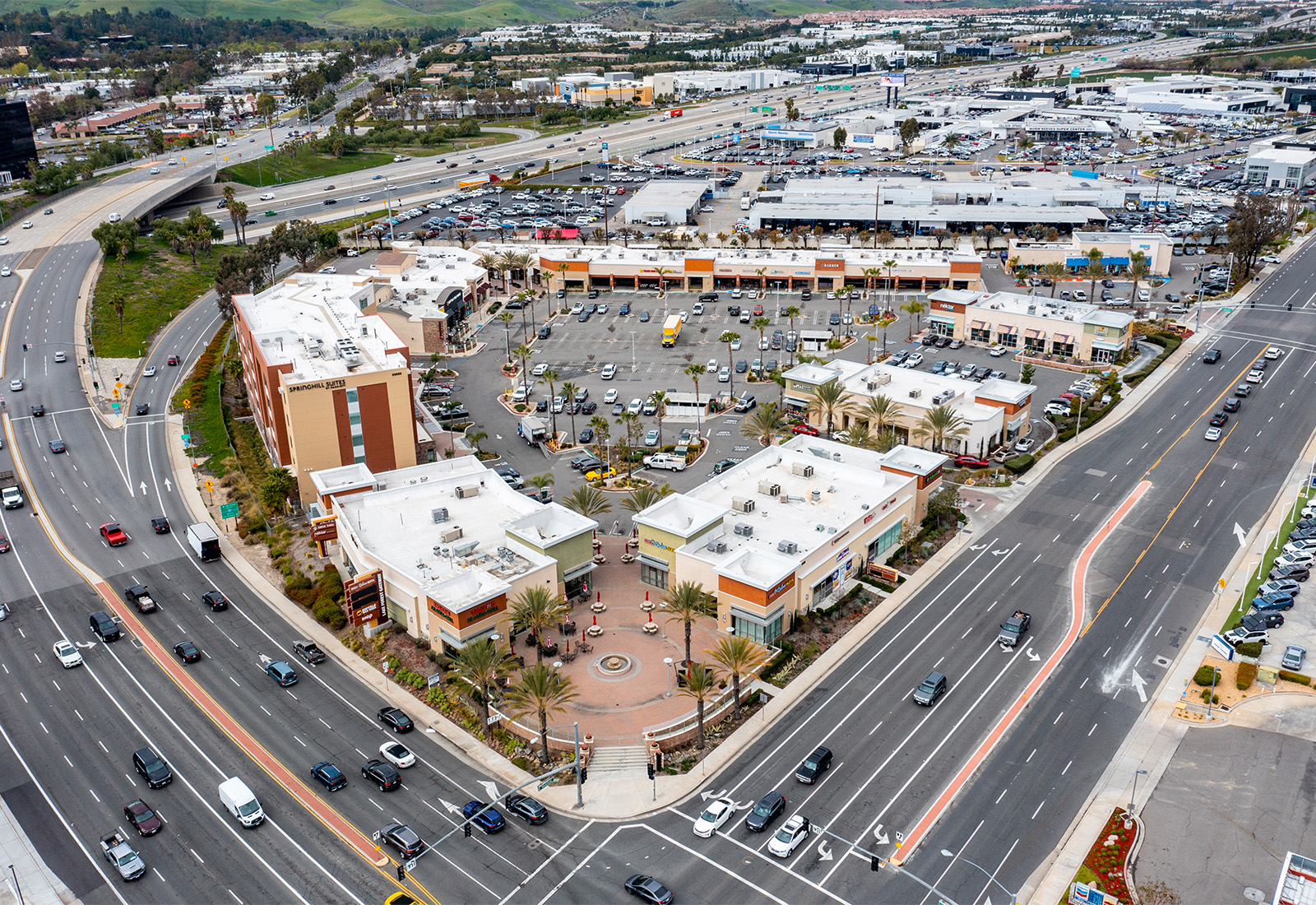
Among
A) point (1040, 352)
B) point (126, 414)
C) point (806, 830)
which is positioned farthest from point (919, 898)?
point (126, 414)

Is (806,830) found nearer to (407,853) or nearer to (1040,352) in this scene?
(407,853)

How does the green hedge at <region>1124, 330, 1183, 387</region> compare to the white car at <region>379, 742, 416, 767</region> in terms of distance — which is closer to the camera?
the white car at <region>379, 742, 416, 767</region>

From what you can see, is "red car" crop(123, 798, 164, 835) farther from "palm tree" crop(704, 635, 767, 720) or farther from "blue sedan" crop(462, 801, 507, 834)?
"palm tree" crop(704, 635, 767, 720)

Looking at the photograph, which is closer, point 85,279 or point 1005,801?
point 1005,801

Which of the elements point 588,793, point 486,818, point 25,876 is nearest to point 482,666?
point 486,818

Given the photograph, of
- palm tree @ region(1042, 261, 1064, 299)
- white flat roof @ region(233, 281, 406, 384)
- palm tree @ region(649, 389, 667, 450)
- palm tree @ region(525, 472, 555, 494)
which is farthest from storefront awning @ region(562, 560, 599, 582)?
palm tree @ region(1042, 261, 1064, 299)

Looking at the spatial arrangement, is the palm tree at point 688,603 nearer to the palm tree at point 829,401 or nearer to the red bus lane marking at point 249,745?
the red bus lane marking at point 249,745
